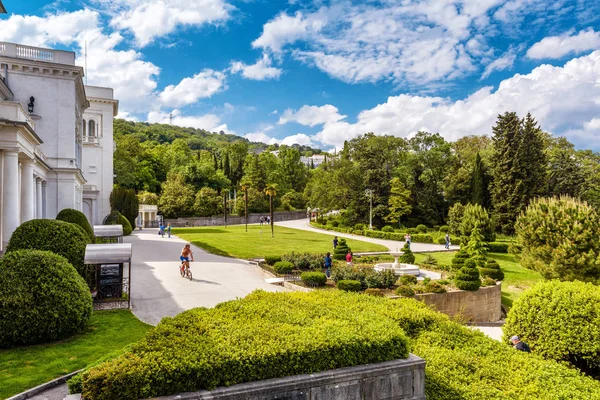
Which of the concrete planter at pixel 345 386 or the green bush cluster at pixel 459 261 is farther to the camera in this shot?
the green bush cluster at pixel 459 261

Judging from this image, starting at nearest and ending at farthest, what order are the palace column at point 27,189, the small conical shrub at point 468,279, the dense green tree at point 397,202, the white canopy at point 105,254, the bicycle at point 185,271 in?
1. the white canopy at point 105,254
2. the bicycle at point 185,271
3. the palace column at point 27,189
4. the small conical shrub at point 468,279
5. the dense green tree at point 397,202

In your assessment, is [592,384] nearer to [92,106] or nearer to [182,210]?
[92,106]

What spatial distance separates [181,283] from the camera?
689 inches

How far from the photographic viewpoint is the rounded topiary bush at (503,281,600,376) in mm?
9180

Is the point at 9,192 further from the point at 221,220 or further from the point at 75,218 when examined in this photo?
the point at 221,220

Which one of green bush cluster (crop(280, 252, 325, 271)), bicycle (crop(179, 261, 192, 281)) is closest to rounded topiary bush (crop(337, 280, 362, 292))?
green bush cluster (crop(280, 252, 325, 271))

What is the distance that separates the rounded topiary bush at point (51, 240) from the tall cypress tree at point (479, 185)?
48562 mm

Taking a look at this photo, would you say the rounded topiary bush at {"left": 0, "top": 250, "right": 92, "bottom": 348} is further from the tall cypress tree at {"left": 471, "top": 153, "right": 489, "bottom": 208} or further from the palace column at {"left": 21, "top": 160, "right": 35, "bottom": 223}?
the tall cypress tree at {"left": 471, "top": 153, "right": 489, "bottom": 208}

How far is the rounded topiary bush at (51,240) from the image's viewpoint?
1301 cm

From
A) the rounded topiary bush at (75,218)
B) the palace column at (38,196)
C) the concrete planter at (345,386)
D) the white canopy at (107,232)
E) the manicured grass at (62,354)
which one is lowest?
the manicured grass at (62,354)

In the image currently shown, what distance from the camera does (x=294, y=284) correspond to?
18.4 m

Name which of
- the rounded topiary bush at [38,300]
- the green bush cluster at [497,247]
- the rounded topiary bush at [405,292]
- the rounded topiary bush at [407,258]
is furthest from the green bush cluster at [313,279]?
the green bush cluster at [497,247]

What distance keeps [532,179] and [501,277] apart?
2766 centimetres

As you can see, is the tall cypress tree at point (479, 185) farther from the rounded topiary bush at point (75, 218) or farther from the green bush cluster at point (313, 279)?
the rounded topiary bush at point (75, 218)
